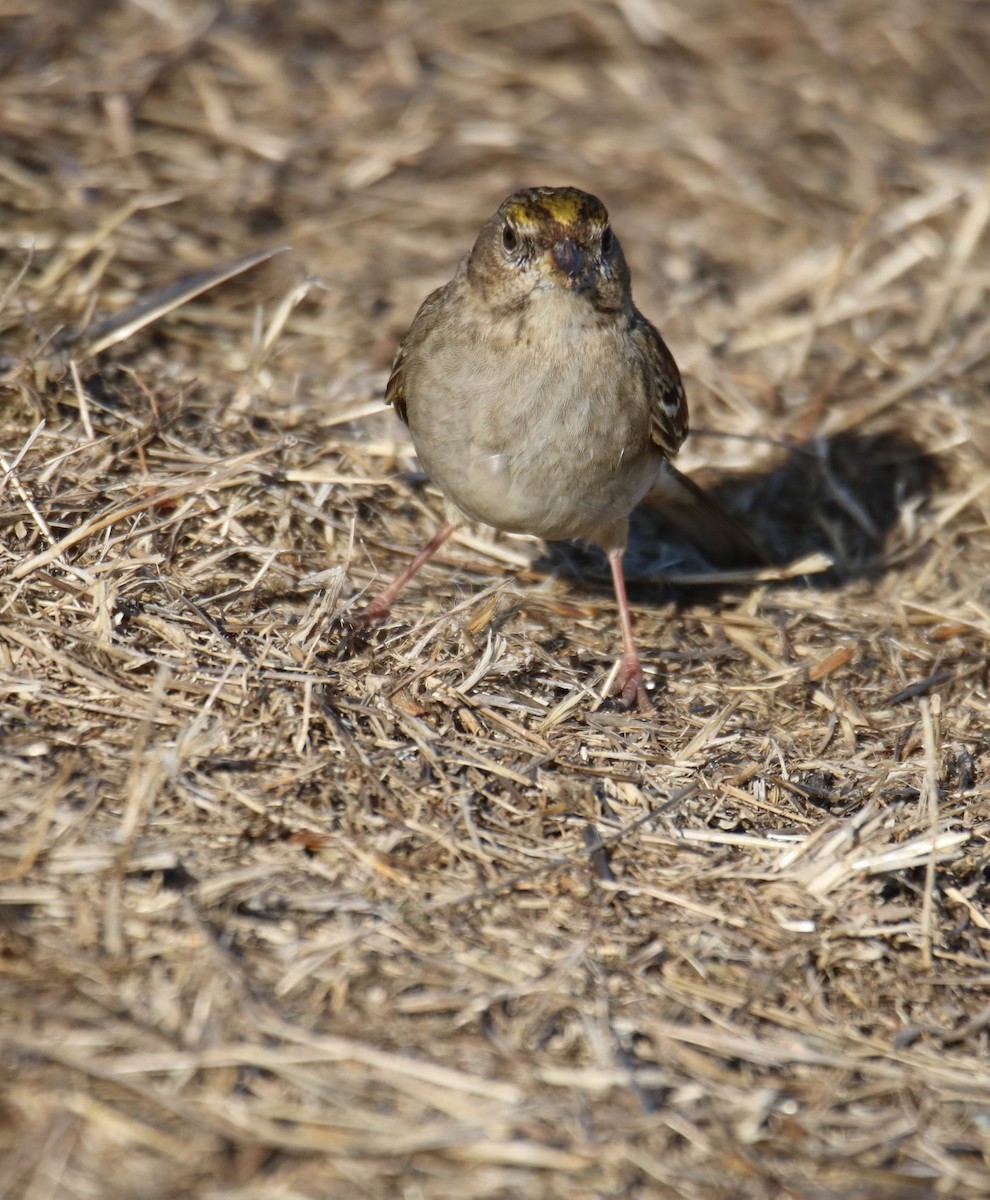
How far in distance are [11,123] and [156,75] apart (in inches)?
40.0

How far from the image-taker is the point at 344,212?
8.04 metres

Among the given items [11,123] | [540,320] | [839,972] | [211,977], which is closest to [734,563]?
[540,320]

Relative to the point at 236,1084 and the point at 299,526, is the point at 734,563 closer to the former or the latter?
the point at 299,526

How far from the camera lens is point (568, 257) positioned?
495cm

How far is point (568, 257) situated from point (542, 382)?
0.44m

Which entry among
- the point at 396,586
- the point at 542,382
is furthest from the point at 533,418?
the point at 396,586

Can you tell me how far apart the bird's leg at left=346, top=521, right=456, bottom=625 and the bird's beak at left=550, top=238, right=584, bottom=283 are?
4.61 ft

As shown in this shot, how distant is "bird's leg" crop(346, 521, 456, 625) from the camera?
5434 millimetres

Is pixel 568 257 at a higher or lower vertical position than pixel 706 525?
higher

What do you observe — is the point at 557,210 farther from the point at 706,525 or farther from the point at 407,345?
the point at 706,525

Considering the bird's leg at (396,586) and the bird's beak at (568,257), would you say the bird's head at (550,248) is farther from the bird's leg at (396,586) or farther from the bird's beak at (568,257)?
the bird's leg at (396,586)

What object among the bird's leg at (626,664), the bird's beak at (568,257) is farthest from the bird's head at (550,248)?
the bird's leg at (626,664)

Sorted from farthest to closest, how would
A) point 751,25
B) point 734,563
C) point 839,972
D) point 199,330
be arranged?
point 751,25
point 199,330
point 734,563
point 839,972

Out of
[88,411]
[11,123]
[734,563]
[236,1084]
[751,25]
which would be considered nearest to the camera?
[236,1084]
